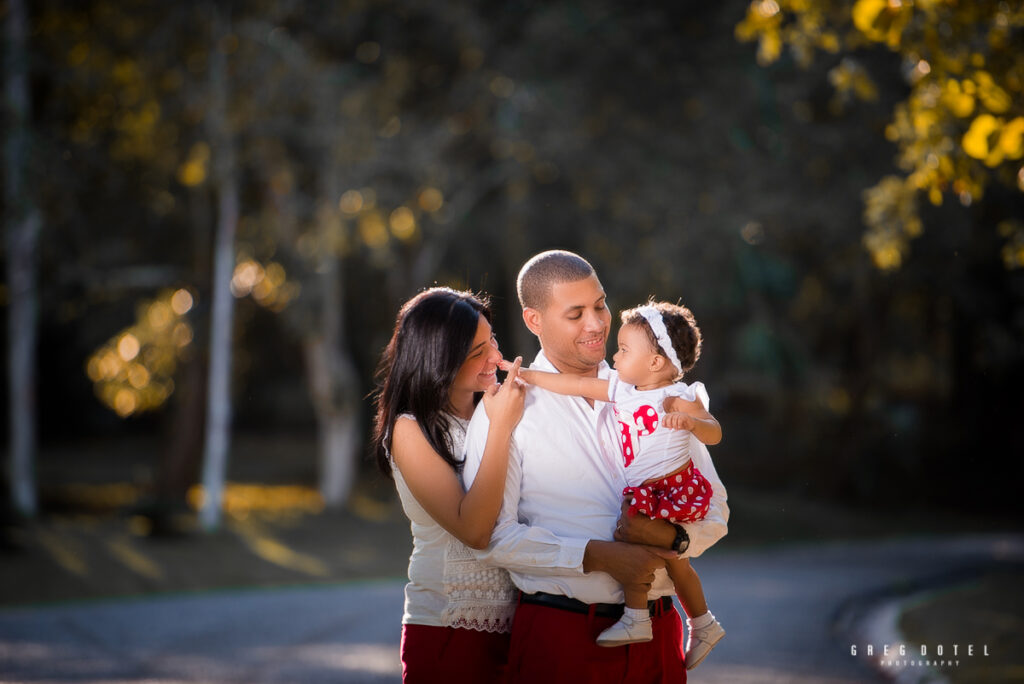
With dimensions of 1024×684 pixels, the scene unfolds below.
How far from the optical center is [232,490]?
24.7 m

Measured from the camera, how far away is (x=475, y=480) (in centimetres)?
329

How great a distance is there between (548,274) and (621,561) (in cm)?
93

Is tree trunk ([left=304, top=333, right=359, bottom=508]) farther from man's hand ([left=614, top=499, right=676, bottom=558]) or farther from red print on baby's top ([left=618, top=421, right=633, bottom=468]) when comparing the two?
man's hand ([left=614, top=499, right=676, bottom=558])

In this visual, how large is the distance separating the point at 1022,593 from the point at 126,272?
14954mm

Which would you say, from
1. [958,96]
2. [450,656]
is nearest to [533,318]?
[450,656]

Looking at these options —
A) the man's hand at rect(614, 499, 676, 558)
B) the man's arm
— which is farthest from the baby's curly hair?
the man's arm

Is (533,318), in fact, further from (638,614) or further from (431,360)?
(638,614)

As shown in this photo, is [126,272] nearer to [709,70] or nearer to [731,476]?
[709,70]

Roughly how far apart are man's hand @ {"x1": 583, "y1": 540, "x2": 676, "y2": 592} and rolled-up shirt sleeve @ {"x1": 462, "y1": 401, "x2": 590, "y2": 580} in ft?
0.11

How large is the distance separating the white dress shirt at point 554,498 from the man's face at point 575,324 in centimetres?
14

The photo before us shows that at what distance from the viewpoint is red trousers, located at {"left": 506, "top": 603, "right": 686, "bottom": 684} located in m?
3.26

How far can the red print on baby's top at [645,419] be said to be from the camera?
357cm

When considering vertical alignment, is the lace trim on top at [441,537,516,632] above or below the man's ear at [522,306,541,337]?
below

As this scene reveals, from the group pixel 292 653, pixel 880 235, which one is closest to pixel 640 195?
pixel 880 235
